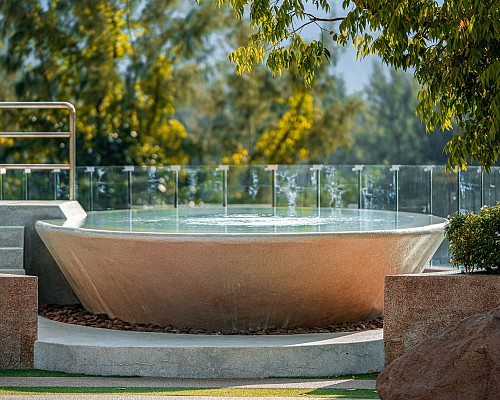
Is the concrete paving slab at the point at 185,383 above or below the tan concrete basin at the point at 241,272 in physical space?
below

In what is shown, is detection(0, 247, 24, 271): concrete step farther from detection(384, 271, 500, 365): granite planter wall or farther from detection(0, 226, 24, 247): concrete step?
detection(384, 271, 500, 365): granite planter wall

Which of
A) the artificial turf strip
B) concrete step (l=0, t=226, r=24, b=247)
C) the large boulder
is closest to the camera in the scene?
the large boulder

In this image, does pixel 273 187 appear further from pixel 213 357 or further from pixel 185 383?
pixel 185 383

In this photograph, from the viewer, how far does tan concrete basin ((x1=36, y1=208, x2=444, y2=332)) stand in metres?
7.69

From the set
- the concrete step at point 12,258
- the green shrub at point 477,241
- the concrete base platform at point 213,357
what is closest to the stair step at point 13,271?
the concrete step at point 12,258

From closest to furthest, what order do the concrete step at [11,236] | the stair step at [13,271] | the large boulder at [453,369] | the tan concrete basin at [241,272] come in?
the large boulder at [453,369], the tan concrete basin at [241,272], the stair step at [13,271], the concrete step at [11,236]

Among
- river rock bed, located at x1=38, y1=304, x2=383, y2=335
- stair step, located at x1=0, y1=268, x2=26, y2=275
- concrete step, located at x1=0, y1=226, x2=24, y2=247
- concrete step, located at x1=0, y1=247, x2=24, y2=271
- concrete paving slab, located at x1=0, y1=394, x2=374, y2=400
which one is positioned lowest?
concrete paving slab, located at x1=0, y1=394, x2=374, y2=400

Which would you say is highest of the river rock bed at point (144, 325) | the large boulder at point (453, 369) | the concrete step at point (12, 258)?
the concrete step at point (12, 258)

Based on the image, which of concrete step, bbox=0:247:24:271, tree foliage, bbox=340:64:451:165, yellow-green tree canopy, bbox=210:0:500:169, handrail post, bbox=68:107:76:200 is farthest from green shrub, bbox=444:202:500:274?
tree foliage, bbox=340:64:451:165

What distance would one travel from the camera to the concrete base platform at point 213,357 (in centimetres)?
719

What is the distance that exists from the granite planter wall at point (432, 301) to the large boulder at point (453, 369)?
1.18 m

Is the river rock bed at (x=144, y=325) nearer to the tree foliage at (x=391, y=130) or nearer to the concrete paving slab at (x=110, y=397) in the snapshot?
the concrete paving slab at (x=110, y=397)

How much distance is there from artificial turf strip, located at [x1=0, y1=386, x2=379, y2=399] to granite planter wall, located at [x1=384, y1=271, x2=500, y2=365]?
0.73m

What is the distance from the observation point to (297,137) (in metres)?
28.5
